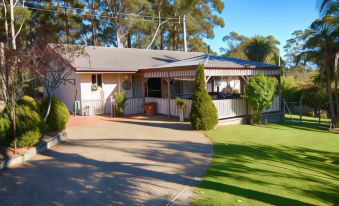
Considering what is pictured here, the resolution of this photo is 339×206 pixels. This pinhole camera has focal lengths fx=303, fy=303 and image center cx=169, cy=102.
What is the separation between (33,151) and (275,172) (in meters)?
6.50

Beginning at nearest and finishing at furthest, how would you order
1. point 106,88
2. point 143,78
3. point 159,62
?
point 143,78
point 106,88
point 159,62

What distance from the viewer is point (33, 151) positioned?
336 inches

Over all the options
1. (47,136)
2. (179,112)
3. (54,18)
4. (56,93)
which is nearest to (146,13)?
(54,18)

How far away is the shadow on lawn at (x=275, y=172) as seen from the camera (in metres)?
5.77

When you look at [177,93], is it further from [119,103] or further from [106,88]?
[119,103]

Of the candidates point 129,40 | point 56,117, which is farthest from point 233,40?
point 56,117

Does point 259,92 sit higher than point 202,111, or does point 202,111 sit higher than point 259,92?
point 259,92

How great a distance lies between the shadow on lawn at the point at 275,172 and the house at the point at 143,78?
5.48 metres

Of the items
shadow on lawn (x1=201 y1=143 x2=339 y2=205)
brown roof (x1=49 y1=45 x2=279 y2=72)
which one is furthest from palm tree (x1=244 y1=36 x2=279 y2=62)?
shadow on lawn (x1=201 y1=143 x2=339 y2=205)

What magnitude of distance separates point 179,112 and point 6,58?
898 cm

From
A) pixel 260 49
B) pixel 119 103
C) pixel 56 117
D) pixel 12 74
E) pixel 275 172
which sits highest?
pixel 260 49

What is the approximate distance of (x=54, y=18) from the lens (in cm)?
3516

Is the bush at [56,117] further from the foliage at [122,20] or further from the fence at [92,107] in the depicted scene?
the foliage at [122,20]

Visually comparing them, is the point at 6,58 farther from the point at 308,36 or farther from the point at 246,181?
the point at 308,36
